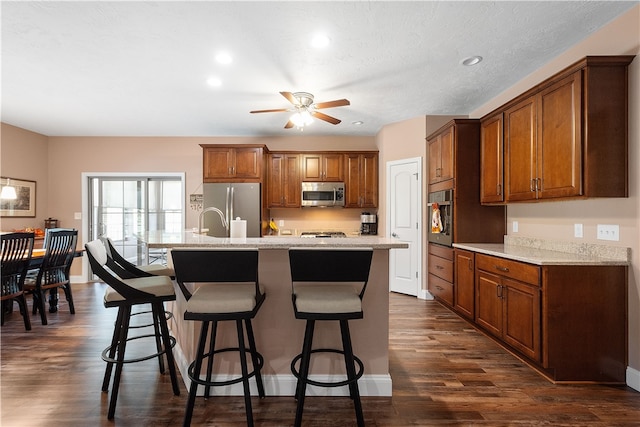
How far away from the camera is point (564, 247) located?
2568 mm

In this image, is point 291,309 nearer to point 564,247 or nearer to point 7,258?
point 564,247

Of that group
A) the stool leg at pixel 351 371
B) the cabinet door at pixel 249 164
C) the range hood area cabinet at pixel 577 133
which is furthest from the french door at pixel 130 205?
the range hood area cabinet at pixel 577 133

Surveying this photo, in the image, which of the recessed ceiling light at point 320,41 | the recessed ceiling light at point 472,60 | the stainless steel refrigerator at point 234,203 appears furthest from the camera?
the stainless steel refrigerator at point 234,203

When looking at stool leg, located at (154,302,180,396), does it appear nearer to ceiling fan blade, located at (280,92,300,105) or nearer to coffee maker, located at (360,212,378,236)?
ceiling fan blade, located at (280,92,300,105)

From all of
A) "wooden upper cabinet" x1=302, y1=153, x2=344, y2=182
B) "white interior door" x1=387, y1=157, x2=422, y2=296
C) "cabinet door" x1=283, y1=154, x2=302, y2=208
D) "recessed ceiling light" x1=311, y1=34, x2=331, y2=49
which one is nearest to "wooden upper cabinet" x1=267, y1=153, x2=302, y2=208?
"cabinet door" x1=283, y1=154, x2=302, y2=208

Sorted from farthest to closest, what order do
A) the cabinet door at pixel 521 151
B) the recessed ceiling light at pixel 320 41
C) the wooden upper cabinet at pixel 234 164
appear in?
the wooden upper cabinet at pixel 234 164 < the cabinet door at pixel 521 151 < the recessed ceiling light at pixel 320 41

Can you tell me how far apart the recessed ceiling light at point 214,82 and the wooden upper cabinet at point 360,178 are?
2509mm

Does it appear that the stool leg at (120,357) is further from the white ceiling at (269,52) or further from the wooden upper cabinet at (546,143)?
the wooden upper cabinet at (546,143)

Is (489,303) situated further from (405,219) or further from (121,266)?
(121,266)

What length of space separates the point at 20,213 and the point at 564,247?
23.9ft

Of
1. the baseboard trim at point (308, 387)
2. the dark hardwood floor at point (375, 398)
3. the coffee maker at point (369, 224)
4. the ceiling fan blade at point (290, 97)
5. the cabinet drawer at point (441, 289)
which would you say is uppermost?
the ceiling fan blade at point (290, 97)

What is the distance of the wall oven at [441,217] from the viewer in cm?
354

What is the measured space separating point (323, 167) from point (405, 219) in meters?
1.65

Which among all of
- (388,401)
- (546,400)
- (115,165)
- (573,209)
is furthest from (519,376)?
(115,165)
